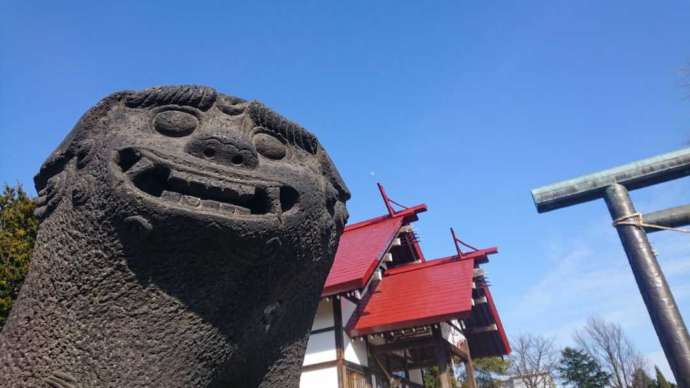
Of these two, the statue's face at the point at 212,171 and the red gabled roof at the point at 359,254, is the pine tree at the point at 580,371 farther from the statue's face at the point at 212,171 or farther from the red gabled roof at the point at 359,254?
the statue's face at the point at 212,171

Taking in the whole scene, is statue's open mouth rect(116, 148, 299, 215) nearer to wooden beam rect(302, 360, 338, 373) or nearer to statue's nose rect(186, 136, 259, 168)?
statue's nose rect(186, 136, 259, 168)

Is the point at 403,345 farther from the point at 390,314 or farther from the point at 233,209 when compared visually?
the point at 233,209

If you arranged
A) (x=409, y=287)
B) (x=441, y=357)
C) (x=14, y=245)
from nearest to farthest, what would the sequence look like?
(x=14, y=245) → (x=441, y=357) → (x=409, y=287)

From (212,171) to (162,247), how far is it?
0.36 meters

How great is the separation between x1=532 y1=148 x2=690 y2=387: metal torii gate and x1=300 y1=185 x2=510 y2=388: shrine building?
5183 millimetres

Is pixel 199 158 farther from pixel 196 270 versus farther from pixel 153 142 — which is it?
pixel 196 270

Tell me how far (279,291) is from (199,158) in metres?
0.72

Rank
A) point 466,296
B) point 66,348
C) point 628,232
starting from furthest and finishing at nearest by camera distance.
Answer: point 466,296 < point 628,232 < point 66,348

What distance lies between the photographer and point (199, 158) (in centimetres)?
184

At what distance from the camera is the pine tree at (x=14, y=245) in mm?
5113

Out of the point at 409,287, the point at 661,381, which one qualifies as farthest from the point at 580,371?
the point at 409,287

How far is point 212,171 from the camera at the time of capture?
1.81m

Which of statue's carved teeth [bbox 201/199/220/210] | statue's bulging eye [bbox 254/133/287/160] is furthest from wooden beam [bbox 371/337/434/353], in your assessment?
statue's carved teeth [bbox 201/199/220/210]

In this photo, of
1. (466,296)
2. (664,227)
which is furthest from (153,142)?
(466,296)
